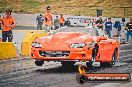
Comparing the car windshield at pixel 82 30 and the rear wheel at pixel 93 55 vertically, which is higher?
the car windshield at pixel 82 30

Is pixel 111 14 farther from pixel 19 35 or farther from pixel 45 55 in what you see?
pixel 45 55

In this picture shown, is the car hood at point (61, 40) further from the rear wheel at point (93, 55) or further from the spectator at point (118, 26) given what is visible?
the spectator at point (118, 26)

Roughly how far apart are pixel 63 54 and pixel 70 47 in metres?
0.27

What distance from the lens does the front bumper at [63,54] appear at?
1140 cm

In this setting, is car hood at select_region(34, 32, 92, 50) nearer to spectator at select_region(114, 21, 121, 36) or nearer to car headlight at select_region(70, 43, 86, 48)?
car headlight at select_region(70, 43, 86, 48)

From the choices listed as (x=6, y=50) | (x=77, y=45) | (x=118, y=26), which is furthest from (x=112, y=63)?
(x=118, y=26)

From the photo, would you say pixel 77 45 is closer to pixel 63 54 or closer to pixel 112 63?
pixel 63 54

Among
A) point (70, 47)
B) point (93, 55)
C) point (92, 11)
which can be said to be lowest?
point (92, 11)

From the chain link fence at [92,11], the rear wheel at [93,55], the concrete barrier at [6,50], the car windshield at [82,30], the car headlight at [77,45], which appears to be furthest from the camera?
the chain link fence at [92,11]

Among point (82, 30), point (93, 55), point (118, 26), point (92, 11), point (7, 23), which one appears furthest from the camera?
point (92, 11)

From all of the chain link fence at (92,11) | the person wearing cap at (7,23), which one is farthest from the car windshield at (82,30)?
the chain link fence at (92,11)

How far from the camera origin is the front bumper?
11.4m

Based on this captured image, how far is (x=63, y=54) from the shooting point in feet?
37.6

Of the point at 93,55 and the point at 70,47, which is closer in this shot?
the point at 70,47
